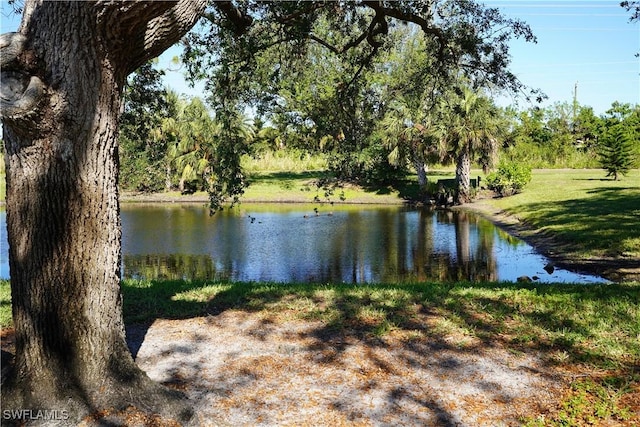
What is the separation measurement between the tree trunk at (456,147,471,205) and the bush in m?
1.63

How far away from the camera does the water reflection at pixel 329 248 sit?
518 inches

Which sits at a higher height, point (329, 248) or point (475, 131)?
point (475, 131)

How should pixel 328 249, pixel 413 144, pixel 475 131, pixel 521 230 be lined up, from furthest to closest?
pixel 413 144, pixel 475 131, pixel 521 230, pixel 328 249

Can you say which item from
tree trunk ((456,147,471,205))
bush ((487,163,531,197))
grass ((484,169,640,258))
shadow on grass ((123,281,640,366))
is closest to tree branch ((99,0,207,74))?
shadow on grass ((123,281,640,366))

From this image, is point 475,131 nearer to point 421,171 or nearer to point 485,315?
point 421,171

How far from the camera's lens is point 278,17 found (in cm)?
848

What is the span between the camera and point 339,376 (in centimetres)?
421

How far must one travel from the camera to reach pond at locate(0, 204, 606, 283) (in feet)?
42.9

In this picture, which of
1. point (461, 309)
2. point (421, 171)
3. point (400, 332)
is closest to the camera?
point (400, 332)

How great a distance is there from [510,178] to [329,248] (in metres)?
15.1

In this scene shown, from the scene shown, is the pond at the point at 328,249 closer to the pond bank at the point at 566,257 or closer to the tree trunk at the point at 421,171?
Answer: the pond bank at the point at 566,257

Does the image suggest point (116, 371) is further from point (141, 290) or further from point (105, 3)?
point (141, 290)

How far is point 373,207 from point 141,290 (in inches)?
870

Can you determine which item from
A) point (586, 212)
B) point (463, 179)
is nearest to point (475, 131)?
point (463, 179)
